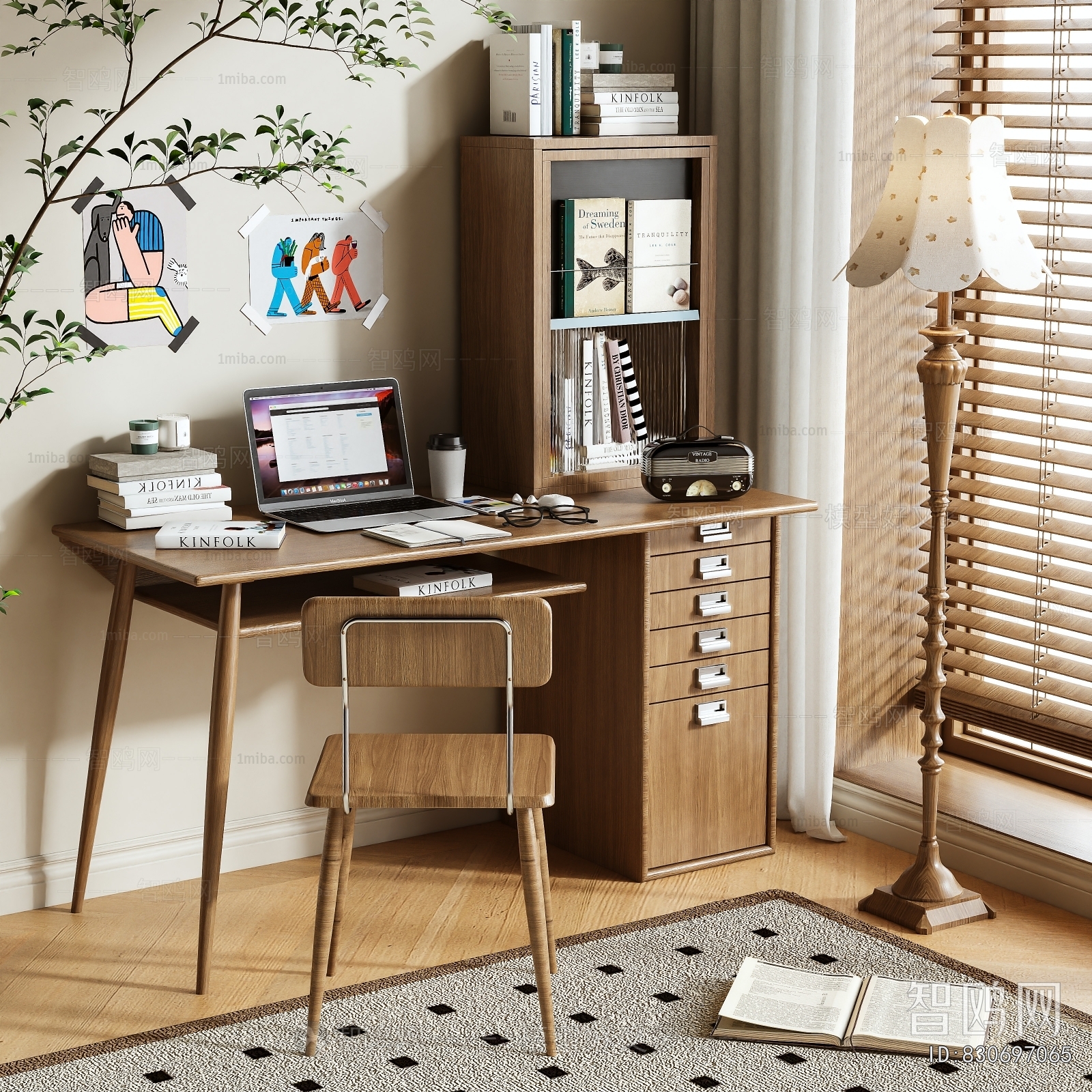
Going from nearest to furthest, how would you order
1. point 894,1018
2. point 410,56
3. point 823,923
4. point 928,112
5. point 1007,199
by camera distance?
point 894,1018 → point 1007,199 → point 823,923 → point 410,56 → point 928,112

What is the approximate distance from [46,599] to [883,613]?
192 cm

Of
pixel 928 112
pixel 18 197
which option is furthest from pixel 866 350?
pixel 18 197

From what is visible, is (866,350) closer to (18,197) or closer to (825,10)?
(825,10)

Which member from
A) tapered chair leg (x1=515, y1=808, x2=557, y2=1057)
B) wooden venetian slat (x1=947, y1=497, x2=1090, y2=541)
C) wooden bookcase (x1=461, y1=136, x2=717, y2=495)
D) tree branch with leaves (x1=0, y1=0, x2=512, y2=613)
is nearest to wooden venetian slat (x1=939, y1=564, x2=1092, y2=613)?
wooden venetian slat (x1=947, y1=497, x2=1090, y2=541)

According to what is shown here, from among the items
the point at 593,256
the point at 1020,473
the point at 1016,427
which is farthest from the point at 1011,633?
the point at 593,256

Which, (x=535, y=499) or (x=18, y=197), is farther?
(x=535, y=499)

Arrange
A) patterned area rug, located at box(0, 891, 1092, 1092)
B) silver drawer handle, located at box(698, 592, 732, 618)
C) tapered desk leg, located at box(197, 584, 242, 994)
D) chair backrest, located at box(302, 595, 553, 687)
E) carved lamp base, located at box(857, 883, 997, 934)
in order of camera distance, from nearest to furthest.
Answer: chair backrest, located at box(302, 595, 553, 687) → patterned area rug, located at box(0, 891, 1092, 1092) → tapered desk leg, located at box(197, 584, 242, 994) → carved lamp base, located at box(857, 883, 997, 934) → silver drawer handle, located at box(698, 592, 732, 618)

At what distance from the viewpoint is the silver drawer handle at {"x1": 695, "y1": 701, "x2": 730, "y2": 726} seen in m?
3.34

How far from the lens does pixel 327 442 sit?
10.7ft

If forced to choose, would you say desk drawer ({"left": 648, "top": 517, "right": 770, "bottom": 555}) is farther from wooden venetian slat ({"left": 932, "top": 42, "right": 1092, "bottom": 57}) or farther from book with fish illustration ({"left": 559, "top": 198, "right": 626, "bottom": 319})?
wooden venetian slat ({"left": 932, "top": 42, "right": 1092, "bottom": 57})

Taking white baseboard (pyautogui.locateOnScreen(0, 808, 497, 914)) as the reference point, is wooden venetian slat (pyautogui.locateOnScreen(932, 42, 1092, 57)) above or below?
above

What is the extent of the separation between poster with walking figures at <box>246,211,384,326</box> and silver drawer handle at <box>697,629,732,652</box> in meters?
1.00

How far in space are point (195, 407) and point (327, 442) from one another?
0.91ft

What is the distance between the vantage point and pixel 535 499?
3.29m
